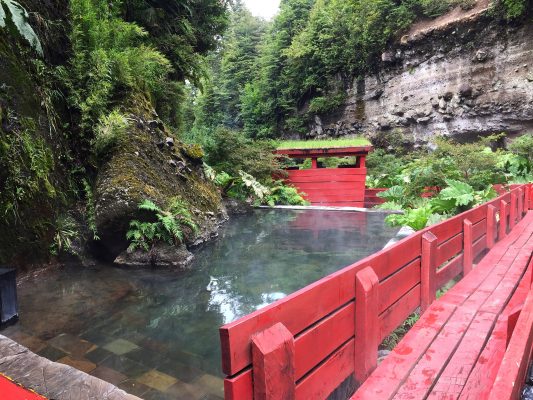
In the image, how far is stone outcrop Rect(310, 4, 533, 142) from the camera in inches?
659

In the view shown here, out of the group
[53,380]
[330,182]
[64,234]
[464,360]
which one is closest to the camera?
[53,380]

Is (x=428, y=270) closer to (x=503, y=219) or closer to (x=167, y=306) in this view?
(x=167, y=306)

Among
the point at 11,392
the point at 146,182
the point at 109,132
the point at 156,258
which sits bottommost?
the point at 156,258

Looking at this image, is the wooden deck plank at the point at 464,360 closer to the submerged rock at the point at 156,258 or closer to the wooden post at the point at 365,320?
the wooden post at the point at 365,320

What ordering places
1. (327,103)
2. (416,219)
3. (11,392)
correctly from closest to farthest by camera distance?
(11,392), (416,219), (327,103)

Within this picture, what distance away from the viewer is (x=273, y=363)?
1.37 m

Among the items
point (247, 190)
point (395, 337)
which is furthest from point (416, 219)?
point (247, 190)

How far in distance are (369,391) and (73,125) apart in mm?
6521

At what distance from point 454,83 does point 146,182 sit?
17624 millimetres

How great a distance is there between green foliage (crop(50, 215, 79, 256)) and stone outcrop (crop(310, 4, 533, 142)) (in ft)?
59.7

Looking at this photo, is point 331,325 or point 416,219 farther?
point 416,219

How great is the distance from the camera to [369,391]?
80.0 inches

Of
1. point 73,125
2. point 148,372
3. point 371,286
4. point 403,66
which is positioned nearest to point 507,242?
point 371,286

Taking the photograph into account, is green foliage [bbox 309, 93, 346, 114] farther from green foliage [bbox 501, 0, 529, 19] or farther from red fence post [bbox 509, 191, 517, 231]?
red fence post [bbox 509, 191, 517, 231]
